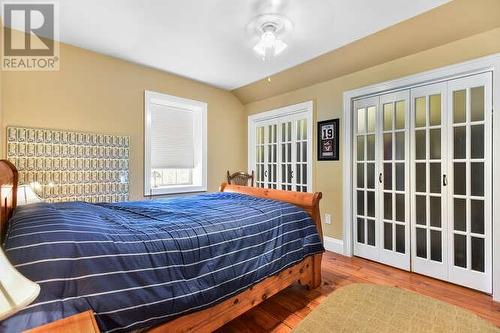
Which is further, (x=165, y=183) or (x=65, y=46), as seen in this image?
(x=165, y=183)

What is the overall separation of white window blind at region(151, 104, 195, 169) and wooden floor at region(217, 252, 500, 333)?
7.80ft

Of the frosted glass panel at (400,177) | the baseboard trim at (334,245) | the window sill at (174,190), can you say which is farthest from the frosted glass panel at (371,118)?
the window sill at (174,190)

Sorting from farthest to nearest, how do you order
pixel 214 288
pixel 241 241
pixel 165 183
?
pixel 165 183 → pixel 241 241 → pixel 214 288

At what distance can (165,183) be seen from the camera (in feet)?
11.8

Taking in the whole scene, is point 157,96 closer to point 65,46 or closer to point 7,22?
point 65,46

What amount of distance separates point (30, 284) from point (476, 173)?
311cm

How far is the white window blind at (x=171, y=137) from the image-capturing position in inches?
136

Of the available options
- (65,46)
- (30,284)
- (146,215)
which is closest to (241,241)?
(146,215)

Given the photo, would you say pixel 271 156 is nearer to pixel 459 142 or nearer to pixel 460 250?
pixel 459 142

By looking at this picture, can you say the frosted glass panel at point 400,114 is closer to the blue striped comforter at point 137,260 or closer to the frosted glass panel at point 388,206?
the frosted glass panel at point 388,206

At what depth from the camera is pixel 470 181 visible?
2275 mm

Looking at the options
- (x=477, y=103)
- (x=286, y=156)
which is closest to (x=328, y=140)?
(x=286, y=156)

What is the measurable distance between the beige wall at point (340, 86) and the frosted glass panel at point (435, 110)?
311 mm

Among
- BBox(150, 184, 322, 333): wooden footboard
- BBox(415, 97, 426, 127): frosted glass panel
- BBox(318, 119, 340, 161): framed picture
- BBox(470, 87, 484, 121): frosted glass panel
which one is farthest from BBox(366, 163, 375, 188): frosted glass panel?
BBox(150, 184, 322, 333): wooden footboard
